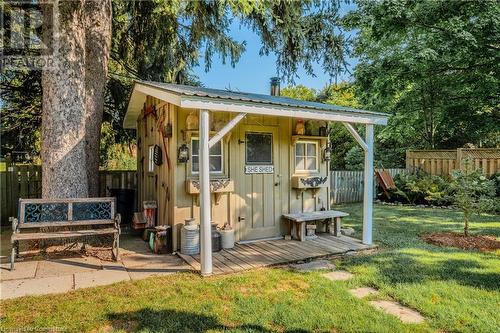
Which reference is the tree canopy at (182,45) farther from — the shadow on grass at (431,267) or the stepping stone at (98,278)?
the stepping stone at (98,278)

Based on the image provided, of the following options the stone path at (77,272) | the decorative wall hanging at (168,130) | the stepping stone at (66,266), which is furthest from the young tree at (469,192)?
the stepping stone at (66,266)

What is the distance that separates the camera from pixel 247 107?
4277mm

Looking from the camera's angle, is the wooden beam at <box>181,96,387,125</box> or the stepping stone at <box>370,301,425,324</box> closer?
the stepping stone at <box>370,301,425,324</box>

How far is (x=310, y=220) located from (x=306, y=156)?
4.22 feet

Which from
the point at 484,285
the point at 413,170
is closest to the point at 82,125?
the point at 484,285

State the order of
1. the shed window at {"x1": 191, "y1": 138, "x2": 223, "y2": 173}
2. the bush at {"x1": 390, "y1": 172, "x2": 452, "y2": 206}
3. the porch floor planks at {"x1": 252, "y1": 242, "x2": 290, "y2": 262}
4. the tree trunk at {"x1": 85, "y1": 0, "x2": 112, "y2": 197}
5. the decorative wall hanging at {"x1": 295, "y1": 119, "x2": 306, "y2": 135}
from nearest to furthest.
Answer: the porch floor planks at {"x1": 252, "y1": 242, "x2": 290, "y2": 262} < the shed window at {"x1": 191, "y1": 138, "x2": 223, "y2": 173} < the tree trunk at {"x1": 85, "y1": 0, "x2": 112, "y2": 197} < the decorative wall hanging at {"x1": 295, "y1": 119, "x2": 306, "y2": 135} < the bush at {"x1": 390, "y1": 172, "x2": 452, "y2": 206}

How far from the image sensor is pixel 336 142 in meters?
17.3

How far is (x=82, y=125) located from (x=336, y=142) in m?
14.3

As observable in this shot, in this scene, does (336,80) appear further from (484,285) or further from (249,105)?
(484,285)

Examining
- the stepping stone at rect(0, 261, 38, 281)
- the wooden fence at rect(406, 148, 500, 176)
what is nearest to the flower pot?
the stepping stone at rect(0, 261, 38, 281)

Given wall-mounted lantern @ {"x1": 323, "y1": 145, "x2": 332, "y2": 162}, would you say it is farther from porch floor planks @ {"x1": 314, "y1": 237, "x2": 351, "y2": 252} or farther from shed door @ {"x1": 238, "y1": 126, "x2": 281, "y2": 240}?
porch floor planks @ {"x1": 314, "y1": 237, "x2": 351, "y2": 252}

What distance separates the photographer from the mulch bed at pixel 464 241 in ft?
16.8

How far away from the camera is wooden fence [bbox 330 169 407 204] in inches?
417

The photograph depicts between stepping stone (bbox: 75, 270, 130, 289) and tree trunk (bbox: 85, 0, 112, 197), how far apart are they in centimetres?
253
